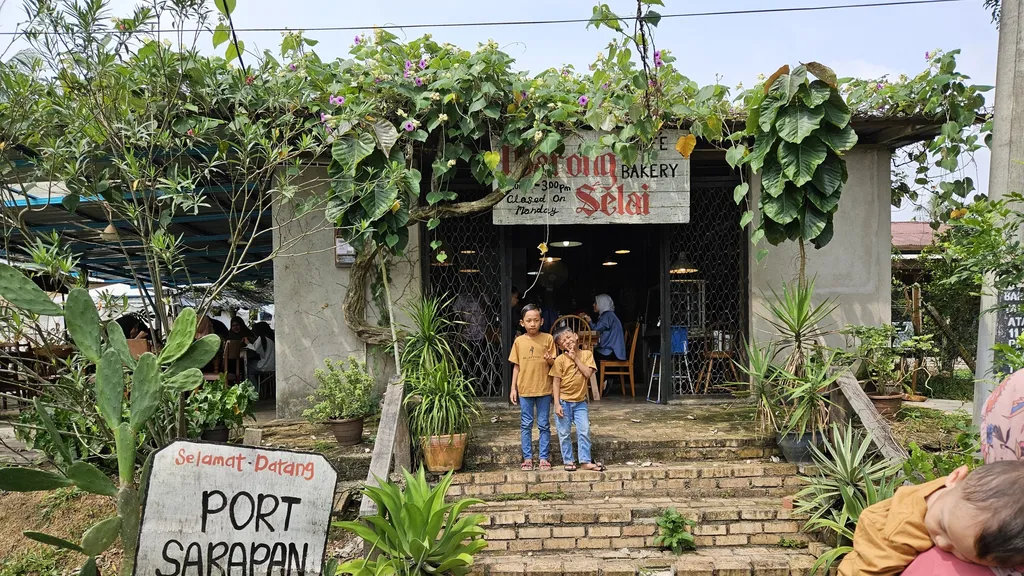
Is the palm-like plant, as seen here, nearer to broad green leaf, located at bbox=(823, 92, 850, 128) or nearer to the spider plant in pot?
the spider plant in pot

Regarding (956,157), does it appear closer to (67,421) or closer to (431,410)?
(431,410)

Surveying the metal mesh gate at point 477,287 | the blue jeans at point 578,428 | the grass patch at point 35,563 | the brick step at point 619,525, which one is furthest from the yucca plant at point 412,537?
the metal mesh gate at point 477,287

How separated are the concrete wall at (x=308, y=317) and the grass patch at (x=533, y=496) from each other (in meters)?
2.52

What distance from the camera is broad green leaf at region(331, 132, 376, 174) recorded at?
245 inches

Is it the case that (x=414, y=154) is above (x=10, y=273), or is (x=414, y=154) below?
above

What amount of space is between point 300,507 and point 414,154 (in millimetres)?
5096

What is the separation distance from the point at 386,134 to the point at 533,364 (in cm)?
272

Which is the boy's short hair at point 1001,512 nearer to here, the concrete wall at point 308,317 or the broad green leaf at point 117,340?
the broad green leaf at point 117,340

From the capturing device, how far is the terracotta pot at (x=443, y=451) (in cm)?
552

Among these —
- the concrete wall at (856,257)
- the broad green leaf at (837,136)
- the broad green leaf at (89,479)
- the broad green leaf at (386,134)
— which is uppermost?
the broad green leaf at (386,134)

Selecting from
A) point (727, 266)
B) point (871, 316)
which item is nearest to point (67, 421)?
point (727, 266)

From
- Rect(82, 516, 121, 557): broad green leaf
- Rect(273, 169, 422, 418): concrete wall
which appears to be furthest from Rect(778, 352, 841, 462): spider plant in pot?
Rect(82, 516, 121, 557): broad green leaf

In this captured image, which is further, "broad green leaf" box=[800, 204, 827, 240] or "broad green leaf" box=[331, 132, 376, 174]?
"broad green leaf" box=[331, 132, 376, 174]

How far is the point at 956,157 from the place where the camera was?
679cm
